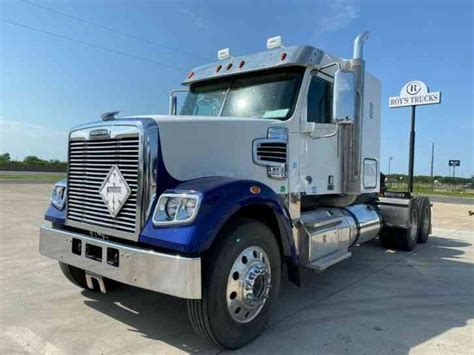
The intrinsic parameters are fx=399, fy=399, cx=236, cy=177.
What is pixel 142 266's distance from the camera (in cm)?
298

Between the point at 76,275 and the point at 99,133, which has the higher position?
the point at 99,133

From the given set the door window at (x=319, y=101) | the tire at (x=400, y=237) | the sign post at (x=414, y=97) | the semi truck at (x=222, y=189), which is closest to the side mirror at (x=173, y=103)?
the semi truck at (x=222, y=189)

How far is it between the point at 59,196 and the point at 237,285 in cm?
224

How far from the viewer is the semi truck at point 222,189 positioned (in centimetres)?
303

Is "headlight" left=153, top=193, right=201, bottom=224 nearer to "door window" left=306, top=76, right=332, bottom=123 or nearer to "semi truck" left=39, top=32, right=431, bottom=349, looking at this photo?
"semi truck" left=39, top=32, right=431, bottom=349

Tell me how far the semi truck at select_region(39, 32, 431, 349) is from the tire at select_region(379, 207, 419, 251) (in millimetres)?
2600

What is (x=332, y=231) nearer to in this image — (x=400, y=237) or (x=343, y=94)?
(x=343, y=94)

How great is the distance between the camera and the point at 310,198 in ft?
17.6

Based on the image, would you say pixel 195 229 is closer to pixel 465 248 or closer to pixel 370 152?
pixel 370 152

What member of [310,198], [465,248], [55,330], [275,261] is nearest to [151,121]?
[275,261]

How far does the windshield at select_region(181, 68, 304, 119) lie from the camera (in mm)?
4465

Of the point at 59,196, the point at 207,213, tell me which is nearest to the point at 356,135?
the point at 207,213

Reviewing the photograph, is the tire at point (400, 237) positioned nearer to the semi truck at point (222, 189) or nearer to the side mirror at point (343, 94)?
the semi truck at point (222, 189)

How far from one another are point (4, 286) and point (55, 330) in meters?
1.66
